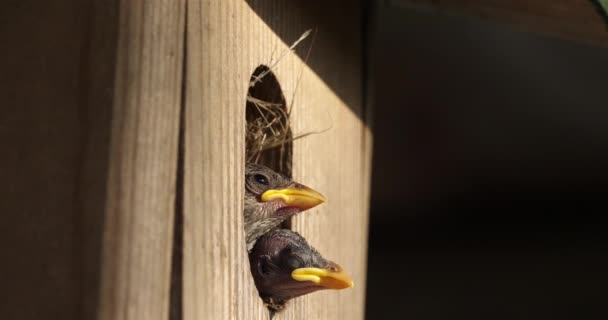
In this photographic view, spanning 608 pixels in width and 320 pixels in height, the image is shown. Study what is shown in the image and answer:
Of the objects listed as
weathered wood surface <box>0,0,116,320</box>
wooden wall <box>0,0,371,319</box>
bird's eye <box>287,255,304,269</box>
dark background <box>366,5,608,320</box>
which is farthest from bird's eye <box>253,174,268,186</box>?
dark background <box>366,5,608,320</box>

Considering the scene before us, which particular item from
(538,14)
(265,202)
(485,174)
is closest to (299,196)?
(265,202)

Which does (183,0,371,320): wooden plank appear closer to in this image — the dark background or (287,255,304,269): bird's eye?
(287,255,304,269): bird's eye

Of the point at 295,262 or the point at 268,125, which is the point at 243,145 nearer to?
the point at 295,262

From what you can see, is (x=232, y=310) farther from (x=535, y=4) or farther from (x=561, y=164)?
(x=561, y=164)

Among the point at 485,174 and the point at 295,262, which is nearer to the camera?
the point at 295,262

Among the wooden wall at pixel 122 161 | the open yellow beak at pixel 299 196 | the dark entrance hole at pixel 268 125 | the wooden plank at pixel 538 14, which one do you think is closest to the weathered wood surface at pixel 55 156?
the wooden wall at pixel 122 161

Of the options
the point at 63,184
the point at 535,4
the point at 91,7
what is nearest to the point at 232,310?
the point at 63,184

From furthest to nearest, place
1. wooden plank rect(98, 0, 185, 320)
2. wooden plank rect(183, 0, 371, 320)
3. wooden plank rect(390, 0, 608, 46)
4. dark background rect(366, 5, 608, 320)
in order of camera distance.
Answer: dark background rect(366, 5, 608, 320), wooden plank rect(390, 0, 608, 46), wooden plank rect(183, 0, 371, 320), wooden plank rect(98, 0, 185, 320)

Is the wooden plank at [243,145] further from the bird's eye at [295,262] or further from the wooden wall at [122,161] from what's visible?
Result: the bird's eye at [295,262]
